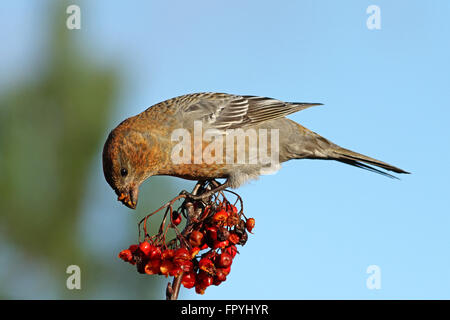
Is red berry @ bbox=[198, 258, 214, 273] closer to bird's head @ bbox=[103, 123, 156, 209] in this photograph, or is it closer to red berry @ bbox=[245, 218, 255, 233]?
red berry @ bbox=[245, 218, 255, 233]

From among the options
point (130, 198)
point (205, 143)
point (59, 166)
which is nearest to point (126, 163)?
point (130, 198)

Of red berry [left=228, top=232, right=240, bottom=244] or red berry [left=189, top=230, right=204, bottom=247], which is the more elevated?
red berry [left=189, top=230, right=204, bottom=247]

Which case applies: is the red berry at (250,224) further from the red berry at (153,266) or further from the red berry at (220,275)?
the red berry at (153,266)

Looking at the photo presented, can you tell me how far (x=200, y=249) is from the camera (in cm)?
306

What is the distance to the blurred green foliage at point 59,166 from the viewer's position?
307 inches

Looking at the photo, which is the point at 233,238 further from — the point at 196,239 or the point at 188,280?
the point at 188,280

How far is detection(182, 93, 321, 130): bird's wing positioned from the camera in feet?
14.8

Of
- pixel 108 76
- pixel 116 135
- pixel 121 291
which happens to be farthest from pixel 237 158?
pixel 108 76

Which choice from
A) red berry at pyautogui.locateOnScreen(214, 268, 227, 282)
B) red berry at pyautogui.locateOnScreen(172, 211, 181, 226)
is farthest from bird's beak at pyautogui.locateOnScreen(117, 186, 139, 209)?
red berry at pyautogui.locateOnScreen(214, 268, 227, 282)

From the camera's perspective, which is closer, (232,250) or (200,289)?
(200,289)

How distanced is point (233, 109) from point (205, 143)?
0.63m

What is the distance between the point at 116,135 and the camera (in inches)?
154

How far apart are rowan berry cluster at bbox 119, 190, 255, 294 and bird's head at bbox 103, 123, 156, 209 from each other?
2.21 feet

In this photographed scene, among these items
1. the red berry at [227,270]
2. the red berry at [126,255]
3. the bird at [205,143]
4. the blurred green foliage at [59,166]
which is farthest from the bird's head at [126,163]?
the blurred green foliage at [59,166]
